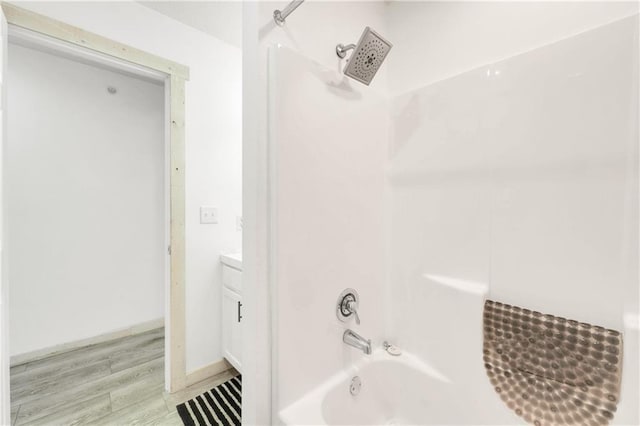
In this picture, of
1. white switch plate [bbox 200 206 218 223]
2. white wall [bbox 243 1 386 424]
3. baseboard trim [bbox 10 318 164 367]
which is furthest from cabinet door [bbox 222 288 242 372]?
baseboard trim [bbox 10 318 164 367]

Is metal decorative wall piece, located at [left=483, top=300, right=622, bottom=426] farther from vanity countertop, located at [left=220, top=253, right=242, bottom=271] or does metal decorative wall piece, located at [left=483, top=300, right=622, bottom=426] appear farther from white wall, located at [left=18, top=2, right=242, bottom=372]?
white wall, located at [left=18, top=2, right=242, bottom=372]

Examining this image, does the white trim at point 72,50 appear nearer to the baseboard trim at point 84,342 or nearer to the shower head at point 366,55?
the shower head at point 366,55

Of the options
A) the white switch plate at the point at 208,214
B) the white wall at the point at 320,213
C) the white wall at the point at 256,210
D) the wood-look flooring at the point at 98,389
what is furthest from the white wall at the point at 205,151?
the white wall at the point at 320,213

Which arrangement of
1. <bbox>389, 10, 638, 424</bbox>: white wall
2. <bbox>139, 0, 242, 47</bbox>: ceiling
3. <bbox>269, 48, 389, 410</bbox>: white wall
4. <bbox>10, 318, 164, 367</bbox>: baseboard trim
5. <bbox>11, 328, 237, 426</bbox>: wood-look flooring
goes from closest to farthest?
<bbox>389, 10, 638, 424</bbox>: white wall → <bbox>269, 48, 389, 410</bbox>: white wall → <bbox>11, 328, 237, 426</bbox>: wood-look flooring → <bbox>139, 0, 242, 47</bbox>: ceiling → <bbox>10, 318, 164, 367</bbox>: baseboard trim

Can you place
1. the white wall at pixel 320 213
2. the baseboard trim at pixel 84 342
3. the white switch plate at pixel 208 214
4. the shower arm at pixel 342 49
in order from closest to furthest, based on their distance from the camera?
the white wall at pixel 320 213, the shower arm at pixel 342 49, the white switch plate at pixel 208 214, the baseboard trim at pixel 84 342

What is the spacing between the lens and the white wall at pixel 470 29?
3.03 ft

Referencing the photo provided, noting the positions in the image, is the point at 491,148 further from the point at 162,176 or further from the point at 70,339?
the point at 70,339

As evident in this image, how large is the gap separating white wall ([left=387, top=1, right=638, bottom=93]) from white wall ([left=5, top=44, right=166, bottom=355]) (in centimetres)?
245

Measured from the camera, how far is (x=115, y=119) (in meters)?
2.40

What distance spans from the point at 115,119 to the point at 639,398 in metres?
3.58

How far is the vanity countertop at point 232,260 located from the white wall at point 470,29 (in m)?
1.42

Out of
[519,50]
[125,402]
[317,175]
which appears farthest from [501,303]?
[125,402]

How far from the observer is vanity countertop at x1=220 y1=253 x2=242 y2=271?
172 centimetres

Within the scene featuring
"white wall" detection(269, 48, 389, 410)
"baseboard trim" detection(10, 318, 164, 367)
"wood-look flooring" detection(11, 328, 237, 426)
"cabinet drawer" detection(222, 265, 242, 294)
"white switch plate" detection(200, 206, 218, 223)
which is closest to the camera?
"white wall" detection(269, 48, 389, 410)
